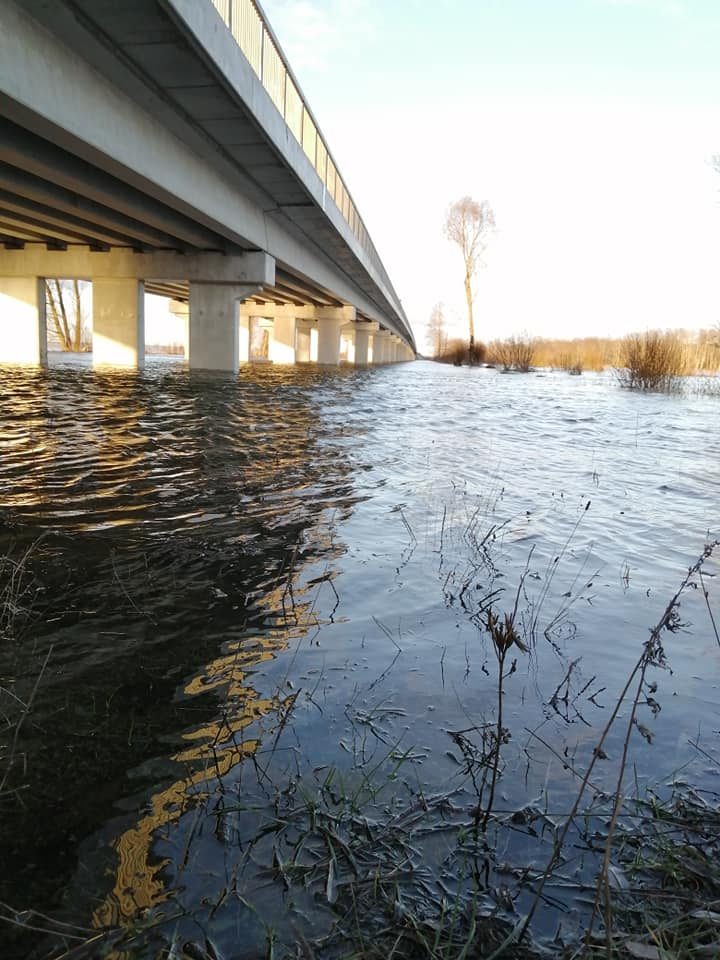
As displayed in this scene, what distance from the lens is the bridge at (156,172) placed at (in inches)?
349

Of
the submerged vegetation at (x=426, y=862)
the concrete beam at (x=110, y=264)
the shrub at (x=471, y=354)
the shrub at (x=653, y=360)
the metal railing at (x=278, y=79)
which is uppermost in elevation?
the metal railing at (x=278, y=79)

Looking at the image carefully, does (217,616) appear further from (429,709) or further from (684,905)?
(684,905)

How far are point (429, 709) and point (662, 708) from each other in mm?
908

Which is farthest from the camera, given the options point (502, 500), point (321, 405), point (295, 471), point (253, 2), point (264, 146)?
point (321, 405)

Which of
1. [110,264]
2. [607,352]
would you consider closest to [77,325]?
[110,264]

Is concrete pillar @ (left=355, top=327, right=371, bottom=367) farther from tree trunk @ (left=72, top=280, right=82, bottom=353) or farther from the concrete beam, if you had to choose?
the concrete beam

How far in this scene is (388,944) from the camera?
146 centimetres

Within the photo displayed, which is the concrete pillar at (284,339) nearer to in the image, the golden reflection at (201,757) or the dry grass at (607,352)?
the dry grass at (607,352)

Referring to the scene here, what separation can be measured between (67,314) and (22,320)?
30.6 m

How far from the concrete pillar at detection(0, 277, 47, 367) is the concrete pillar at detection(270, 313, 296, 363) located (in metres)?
23.8

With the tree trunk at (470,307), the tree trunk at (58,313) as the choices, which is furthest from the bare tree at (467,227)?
the tree trunk at (58,313)

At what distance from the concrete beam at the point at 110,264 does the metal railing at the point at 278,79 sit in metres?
5.42

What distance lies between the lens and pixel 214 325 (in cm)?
2475

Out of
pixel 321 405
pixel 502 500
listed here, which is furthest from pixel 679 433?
pixel 502 500
